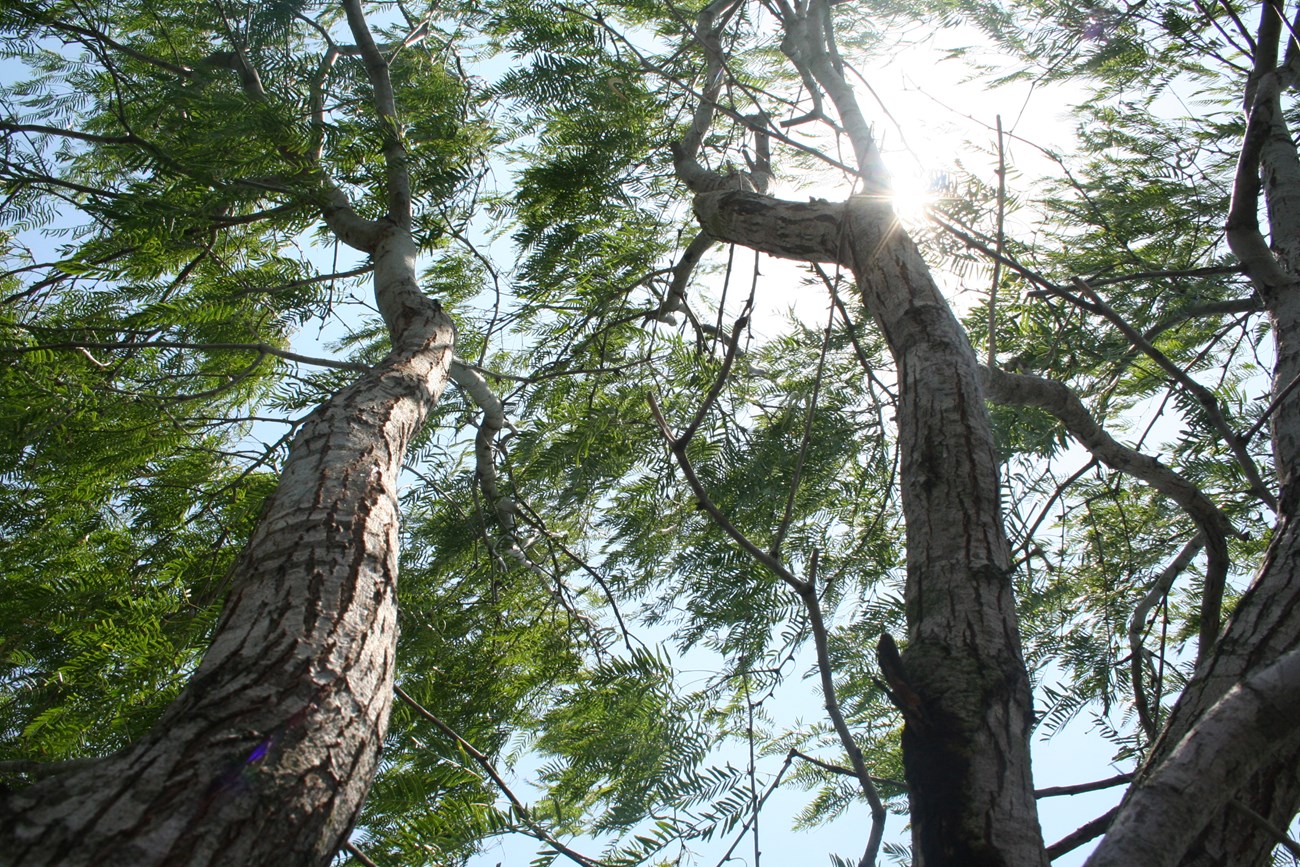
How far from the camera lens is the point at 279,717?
854 millimetres

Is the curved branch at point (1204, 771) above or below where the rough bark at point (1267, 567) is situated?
below

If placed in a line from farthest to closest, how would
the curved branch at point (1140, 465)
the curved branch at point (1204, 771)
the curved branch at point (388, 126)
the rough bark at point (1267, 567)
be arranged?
the curved branch at point (388, 126) → the curved branch at point (1140, 465) → the rough bark at point (1267, 567) → the curved branch at point (1204, 771)

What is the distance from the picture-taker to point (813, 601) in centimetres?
91

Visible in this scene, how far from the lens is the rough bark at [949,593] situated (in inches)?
33.9

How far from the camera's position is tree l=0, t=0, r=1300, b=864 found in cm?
94

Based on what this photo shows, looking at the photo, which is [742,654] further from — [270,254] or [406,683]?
[270,254]

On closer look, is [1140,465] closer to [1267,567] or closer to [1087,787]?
[1267,567]

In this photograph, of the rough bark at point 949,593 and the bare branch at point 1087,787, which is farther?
the bare branch at point 1087,787

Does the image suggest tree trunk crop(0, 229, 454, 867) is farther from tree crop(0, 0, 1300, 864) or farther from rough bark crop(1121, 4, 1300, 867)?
rough bark crop(1121, 4, 1300, 867)

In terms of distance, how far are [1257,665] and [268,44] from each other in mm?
2629

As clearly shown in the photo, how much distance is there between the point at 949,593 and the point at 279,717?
0.81m

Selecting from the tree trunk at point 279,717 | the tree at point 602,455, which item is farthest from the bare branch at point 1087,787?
the tree trunk at point 279,717

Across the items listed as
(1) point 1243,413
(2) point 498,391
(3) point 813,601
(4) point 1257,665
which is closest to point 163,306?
(2) point 498,391

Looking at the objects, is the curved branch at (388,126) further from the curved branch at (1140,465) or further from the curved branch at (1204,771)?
the curved branch at (1204,771)
